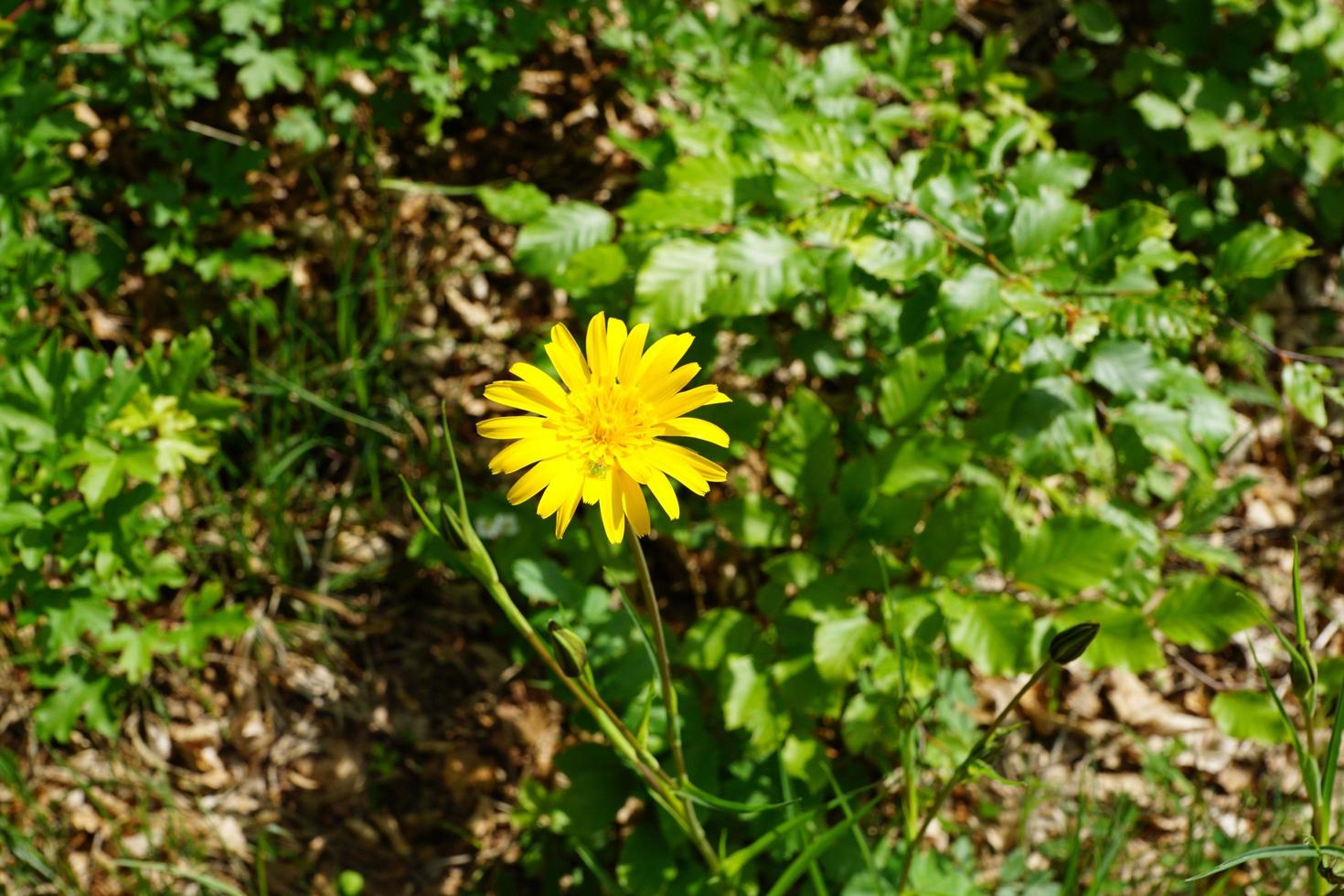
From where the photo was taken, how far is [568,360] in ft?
4.49

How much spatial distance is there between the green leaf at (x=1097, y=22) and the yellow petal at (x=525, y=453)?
292 centimetres

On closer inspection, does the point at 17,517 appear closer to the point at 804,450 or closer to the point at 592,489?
the point at 592,489

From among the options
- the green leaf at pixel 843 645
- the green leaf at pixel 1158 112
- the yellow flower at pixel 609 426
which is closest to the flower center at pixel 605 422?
the yellow flower at pixel 609 426

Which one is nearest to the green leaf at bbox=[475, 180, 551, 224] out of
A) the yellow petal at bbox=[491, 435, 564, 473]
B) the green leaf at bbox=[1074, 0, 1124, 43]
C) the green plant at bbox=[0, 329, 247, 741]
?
the green plant at bbox=[0, 329, 247, 741]

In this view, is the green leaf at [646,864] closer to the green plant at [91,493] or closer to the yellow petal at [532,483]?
the green plant at [91,493]

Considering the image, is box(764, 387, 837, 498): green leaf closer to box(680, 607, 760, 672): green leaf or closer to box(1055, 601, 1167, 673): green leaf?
box(680, 607, 760, 672): green leaf

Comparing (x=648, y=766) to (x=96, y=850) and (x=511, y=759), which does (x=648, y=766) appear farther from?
(x=96, y=850)

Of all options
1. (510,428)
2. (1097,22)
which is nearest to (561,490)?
(510,428)

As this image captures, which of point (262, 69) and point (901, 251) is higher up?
point (262, 69)

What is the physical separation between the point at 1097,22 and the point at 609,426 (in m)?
2.91

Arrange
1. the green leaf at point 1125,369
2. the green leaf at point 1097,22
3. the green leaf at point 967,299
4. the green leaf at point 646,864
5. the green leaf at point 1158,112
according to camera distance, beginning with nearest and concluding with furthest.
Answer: the green leaf at point 967,299 → the green leaf at point 1125,369 → the green leaf at point 646,864 → the green leaf at point 1158,112 → the green leaf at point 1097,22

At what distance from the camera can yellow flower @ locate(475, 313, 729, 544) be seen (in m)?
1.27

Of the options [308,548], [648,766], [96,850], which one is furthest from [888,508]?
[96,850]

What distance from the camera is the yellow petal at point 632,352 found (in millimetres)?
1352
